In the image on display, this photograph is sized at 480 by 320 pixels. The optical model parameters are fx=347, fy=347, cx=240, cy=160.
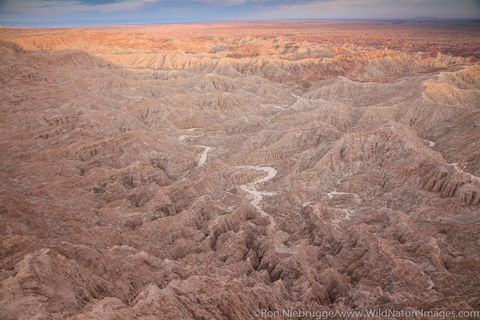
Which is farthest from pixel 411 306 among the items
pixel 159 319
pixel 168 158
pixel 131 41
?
pixel 131 41

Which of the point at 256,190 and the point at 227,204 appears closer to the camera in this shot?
the point at 227,204

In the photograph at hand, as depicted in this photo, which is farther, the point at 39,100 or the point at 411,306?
the point at 39,100

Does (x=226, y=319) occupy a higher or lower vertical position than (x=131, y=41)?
lower

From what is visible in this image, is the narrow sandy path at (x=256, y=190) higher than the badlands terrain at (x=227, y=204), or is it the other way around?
the badlands terrain at (x=227, y=204)

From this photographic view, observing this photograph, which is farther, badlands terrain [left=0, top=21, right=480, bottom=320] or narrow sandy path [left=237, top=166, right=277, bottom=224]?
narrow sandy path [left=237, top=166, right=277, bottom=224]

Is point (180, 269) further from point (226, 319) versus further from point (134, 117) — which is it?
point (134, 117)

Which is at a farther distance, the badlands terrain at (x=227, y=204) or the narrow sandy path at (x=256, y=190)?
the narrow sandy path at (x=256, y=190)

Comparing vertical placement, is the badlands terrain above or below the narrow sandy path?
above

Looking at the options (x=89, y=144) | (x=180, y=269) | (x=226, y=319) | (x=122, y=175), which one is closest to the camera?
(x=226, y=319)
